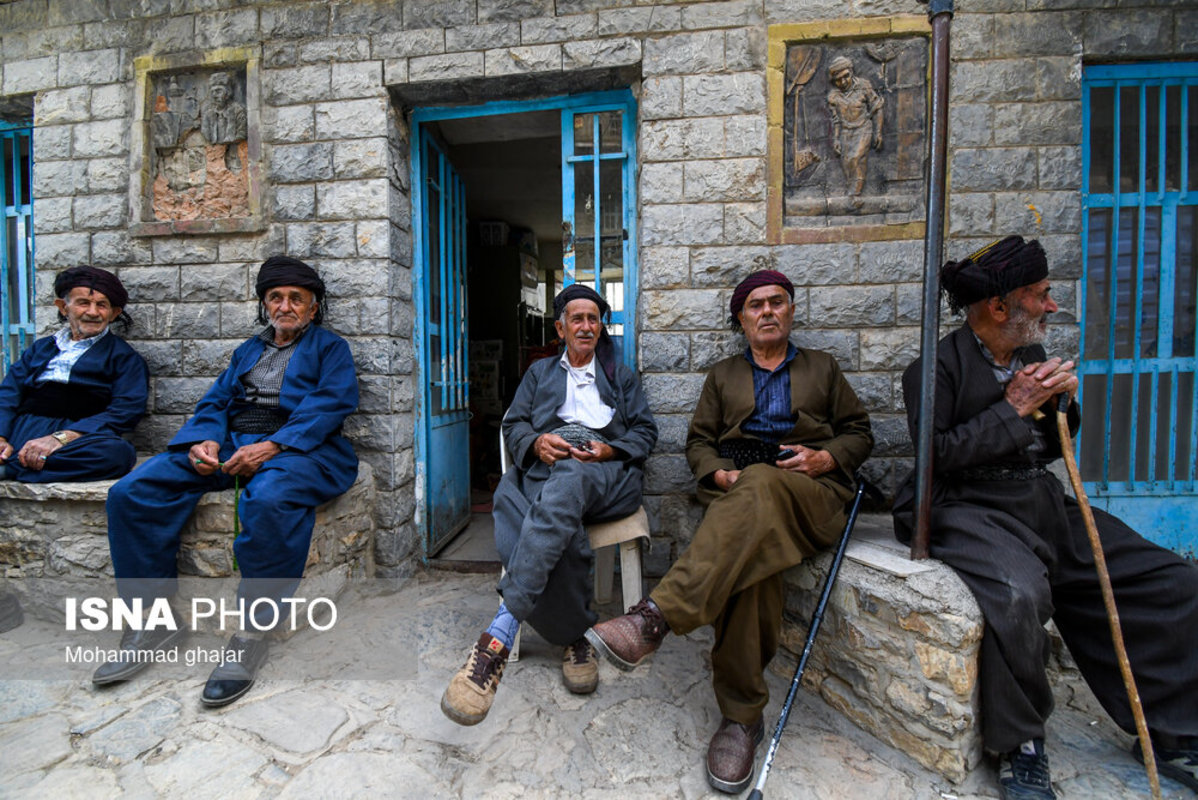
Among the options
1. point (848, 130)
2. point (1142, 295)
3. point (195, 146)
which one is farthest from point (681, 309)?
point (195, 146)

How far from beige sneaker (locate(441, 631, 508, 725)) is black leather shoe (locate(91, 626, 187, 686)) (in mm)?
1559

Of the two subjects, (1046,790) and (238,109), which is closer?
(1046,790)

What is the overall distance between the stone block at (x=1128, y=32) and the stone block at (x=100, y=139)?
17.9 ft

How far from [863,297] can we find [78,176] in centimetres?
477

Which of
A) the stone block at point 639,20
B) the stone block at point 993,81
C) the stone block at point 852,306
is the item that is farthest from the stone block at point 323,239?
the stone block at point 993,81

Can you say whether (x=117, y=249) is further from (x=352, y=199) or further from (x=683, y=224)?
(x=683, y=224)

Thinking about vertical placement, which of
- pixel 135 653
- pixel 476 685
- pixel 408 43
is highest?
pixel 408 43

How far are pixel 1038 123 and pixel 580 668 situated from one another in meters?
3.44

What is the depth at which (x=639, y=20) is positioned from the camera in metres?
3.21

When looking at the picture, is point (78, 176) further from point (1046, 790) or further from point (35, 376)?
point (1046, 790)

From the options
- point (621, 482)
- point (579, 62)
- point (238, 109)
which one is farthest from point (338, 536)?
point (579, 62)

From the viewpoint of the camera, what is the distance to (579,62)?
3.24 metres

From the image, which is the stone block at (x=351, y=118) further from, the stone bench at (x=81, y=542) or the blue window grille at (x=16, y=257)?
the blue window grille at (x=16, y=257)

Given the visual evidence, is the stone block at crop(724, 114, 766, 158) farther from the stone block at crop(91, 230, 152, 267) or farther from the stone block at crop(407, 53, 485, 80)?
the stone block at crop(91, 230, 152, 267)
